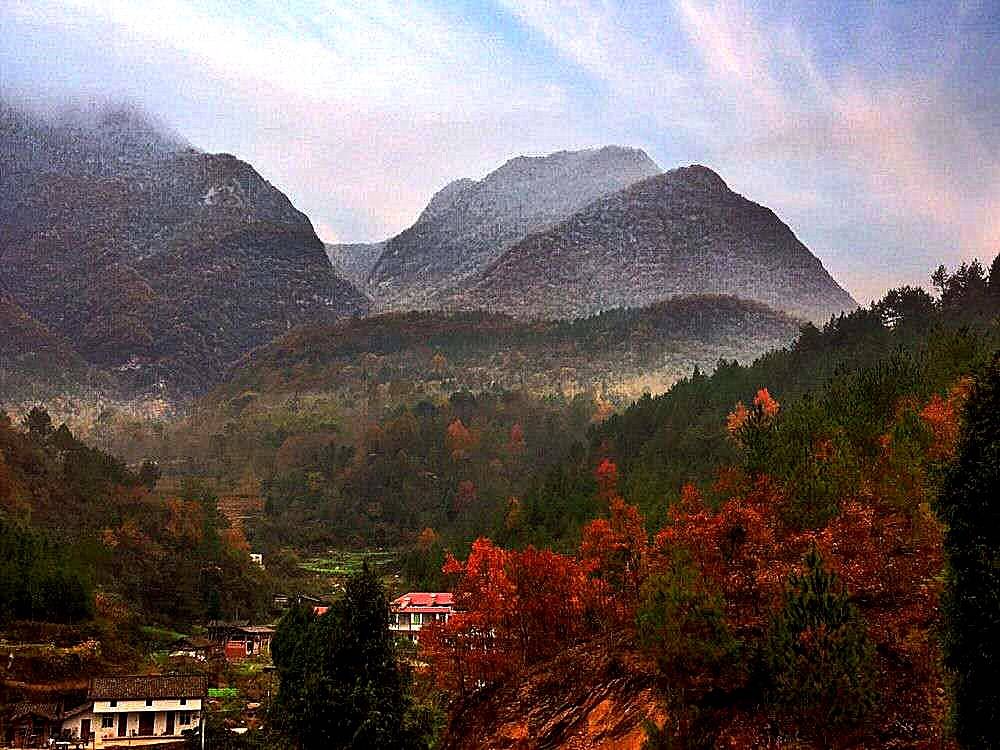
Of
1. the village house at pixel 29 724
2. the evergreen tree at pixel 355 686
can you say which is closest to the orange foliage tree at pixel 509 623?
the evergreen tree at pixel 355 686

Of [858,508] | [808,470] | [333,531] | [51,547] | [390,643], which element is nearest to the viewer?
[390,643]

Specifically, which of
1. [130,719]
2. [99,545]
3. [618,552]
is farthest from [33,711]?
[99,545]

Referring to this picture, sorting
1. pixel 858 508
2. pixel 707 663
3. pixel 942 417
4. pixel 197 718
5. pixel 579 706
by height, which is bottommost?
pixel 197 718

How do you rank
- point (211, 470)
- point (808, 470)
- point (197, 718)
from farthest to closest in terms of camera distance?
point (211, 470)
point (197, 718)
point (808, 470)

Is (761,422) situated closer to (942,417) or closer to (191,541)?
(942,417)

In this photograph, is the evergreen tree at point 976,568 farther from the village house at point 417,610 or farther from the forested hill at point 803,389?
the village house at point 417,610

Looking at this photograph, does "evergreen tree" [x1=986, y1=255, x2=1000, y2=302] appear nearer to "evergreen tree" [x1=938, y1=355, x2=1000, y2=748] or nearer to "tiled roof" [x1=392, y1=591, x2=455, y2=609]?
"tiled roof" [x1=392, y1=591, x2=455, y2=609]

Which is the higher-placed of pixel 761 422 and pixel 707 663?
pixel 761 422

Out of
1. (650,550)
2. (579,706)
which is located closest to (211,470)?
(650,550)
